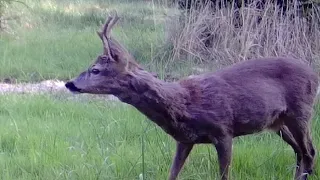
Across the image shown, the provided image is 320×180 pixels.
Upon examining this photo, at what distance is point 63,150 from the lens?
19.3ft

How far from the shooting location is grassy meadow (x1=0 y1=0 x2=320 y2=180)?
5.45m

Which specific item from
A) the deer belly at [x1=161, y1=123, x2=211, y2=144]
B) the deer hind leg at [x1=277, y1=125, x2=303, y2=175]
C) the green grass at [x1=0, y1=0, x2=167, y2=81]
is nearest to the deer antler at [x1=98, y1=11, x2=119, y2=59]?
the deer belly at [x1=161, y1=123, x2=211, y2=144]

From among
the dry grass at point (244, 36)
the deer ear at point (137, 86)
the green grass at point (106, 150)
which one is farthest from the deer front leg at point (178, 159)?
the dry grass at point (244, 36)

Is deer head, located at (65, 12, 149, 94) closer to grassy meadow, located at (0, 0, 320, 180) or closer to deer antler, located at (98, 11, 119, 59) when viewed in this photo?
deer antler, located at (98, 11, 119, 59)

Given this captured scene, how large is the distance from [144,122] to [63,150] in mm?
1096

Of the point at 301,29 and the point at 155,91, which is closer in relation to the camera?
the point at 155,91

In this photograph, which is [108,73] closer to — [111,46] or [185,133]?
[111,46]

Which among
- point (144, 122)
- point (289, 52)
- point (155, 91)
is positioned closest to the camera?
point (155, 91)

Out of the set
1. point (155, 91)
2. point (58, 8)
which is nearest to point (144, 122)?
point (155, 91)

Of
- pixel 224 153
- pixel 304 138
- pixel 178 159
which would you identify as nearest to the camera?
pixel 224 153

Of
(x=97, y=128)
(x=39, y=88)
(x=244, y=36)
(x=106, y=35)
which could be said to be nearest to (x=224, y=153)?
(x=106, y=35)

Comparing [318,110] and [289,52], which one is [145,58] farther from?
[318,110]

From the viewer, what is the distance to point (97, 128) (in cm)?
655

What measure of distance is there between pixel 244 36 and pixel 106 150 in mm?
4503
